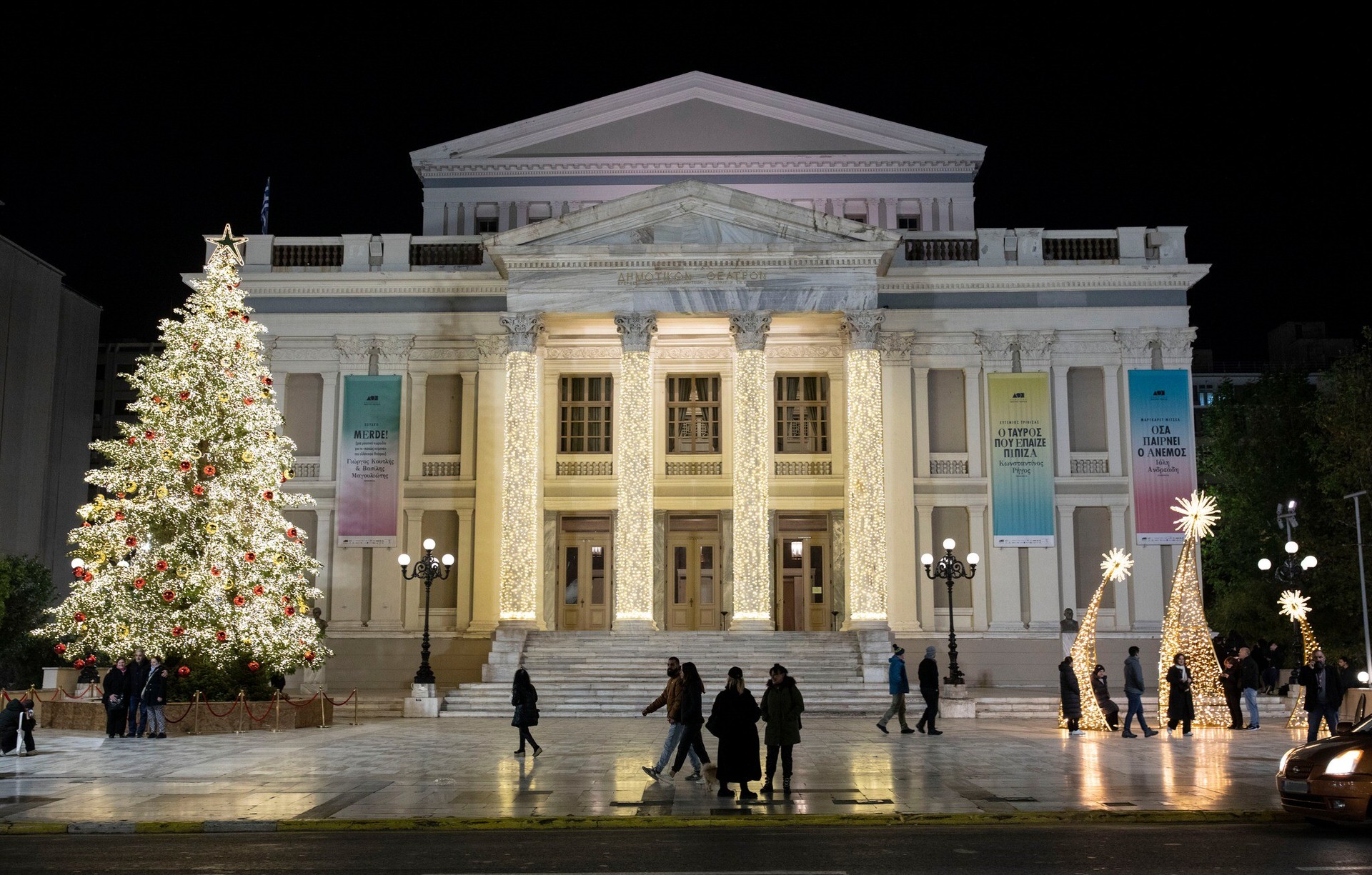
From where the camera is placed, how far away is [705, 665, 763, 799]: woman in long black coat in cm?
1457

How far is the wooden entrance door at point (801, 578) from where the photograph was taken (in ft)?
118

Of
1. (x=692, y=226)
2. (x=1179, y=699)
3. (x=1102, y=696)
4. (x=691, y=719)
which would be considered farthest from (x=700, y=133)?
(x=691, y=719)

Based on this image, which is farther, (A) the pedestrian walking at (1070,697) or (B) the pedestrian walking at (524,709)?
(A) the pedestrian walking at (1070,697)

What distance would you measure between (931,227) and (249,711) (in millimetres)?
24389

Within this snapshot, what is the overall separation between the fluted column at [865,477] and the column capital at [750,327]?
83.5 inches

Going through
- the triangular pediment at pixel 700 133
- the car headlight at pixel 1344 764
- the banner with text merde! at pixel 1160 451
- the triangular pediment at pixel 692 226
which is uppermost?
the triangular pediment at pixel 700 133

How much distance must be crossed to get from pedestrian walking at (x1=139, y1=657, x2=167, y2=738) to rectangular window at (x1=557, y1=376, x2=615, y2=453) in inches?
586

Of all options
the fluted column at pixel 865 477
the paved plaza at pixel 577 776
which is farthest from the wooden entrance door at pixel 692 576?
the paved plaza at pixel 577 776

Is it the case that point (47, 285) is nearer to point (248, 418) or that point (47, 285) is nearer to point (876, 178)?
point (248, 418)

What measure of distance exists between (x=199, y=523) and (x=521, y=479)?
8.40 meters

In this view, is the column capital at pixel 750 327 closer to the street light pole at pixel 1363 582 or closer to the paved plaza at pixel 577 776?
the paved plaza at pixel 577 776

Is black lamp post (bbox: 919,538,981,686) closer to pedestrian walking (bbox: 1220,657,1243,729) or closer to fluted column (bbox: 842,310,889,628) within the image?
fluted column (bbox: 842,310,889,628)

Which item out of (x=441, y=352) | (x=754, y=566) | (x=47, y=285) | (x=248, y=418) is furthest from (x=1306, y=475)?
(x=47, y=285)

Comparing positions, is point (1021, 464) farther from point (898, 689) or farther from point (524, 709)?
point (524, 709)
